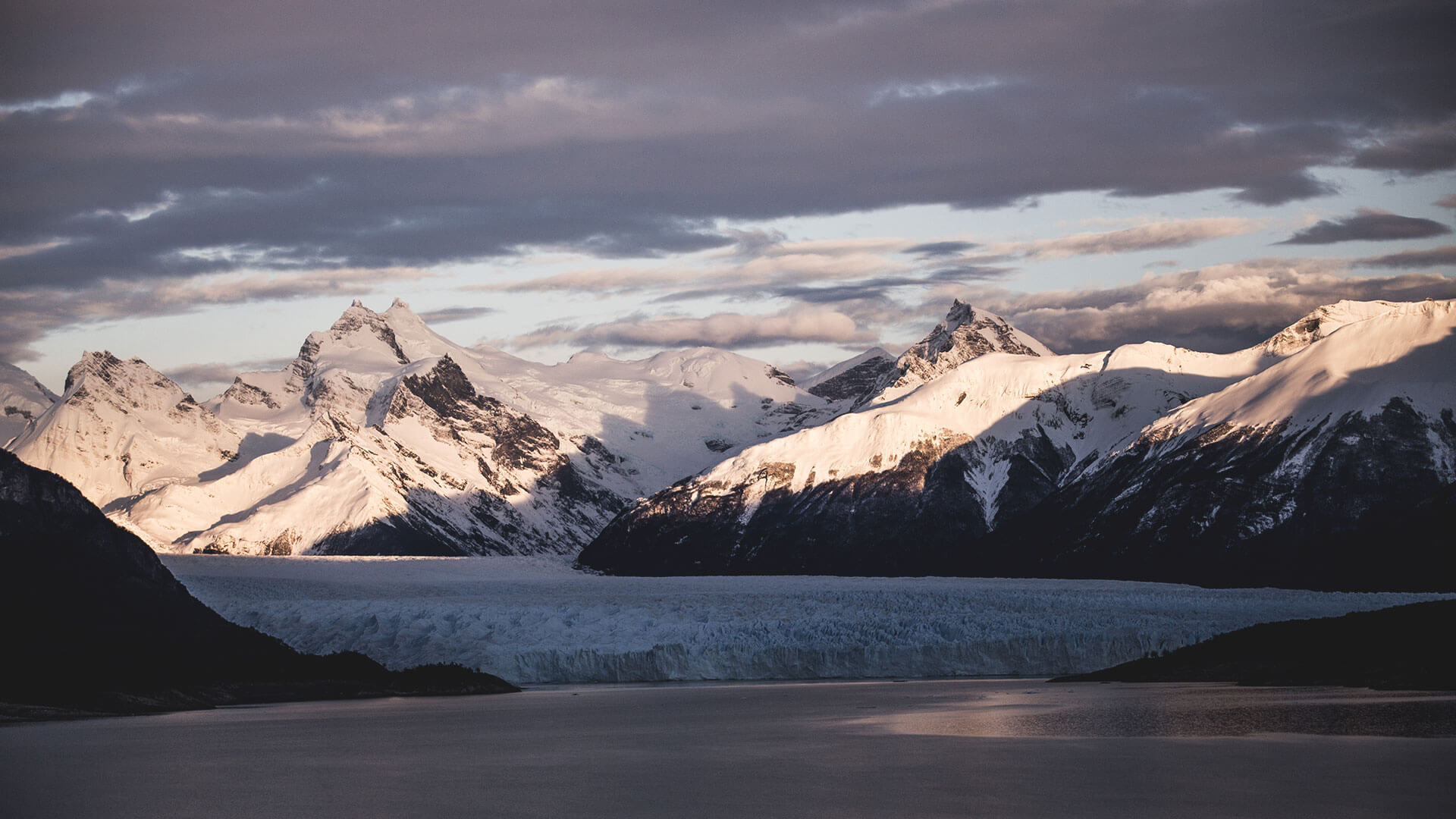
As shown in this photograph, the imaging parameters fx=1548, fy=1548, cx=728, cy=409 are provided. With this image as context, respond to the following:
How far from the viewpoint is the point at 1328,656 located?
188ft

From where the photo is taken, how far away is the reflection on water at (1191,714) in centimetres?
3847

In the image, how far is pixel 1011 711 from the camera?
4728 centimetres

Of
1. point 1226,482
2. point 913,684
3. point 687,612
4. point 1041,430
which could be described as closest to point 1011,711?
point 913,684

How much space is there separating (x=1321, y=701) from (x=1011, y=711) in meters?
9.13

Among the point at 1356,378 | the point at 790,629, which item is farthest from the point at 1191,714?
the point at 1356,378

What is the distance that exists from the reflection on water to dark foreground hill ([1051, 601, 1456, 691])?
237cm

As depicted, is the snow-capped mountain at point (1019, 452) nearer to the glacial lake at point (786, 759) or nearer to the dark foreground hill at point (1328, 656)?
the dark foreground hill at point (1328, 656)

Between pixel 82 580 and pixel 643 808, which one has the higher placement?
pixel 82 580

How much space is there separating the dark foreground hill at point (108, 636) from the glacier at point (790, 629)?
5.56 meters

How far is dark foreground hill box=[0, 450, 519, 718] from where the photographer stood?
55.9 metres

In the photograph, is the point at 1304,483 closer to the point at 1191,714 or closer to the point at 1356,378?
the point at 1356,378

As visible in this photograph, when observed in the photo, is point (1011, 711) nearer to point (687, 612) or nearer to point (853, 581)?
point (687, 612)

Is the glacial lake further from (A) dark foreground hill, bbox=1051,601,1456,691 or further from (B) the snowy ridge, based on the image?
(B) the snowy ridge

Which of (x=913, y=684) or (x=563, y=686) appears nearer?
(x=913, y=684)
